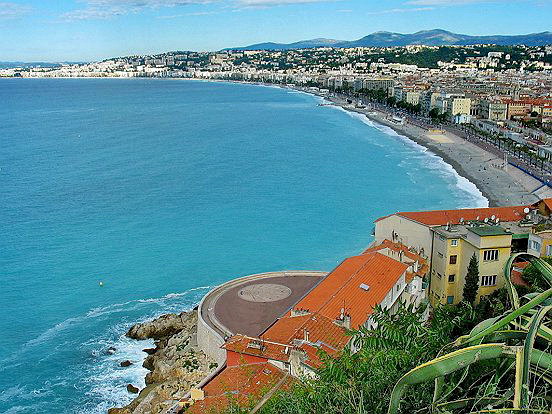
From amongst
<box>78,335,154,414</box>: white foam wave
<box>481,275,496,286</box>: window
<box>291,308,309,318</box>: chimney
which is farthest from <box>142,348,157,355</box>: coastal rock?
<box>481,275,496,286</box>: window

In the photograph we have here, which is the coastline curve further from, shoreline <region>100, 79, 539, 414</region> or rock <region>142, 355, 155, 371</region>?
rock <region>142, 355, 155, 371</region>

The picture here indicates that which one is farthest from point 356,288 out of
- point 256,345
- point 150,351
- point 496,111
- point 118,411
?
point 496,111

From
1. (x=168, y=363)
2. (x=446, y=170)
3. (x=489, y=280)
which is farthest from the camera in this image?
(x=446, y=170)

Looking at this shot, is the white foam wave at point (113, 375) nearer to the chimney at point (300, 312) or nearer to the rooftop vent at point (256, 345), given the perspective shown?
the rooftop vent at point (256, 345)

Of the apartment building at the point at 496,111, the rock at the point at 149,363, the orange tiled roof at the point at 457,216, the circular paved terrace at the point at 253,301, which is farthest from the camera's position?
the apartment building at the point at 496,111

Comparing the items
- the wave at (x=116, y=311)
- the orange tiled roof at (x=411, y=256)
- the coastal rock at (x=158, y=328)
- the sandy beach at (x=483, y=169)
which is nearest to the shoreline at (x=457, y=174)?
the sandy beach at (x=483, y=169)

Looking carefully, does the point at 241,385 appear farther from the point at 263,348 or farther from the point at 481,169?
the point at 481,169

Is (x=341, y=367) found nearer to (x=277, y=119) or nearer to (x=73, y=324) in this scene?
(x=73, y=324)
